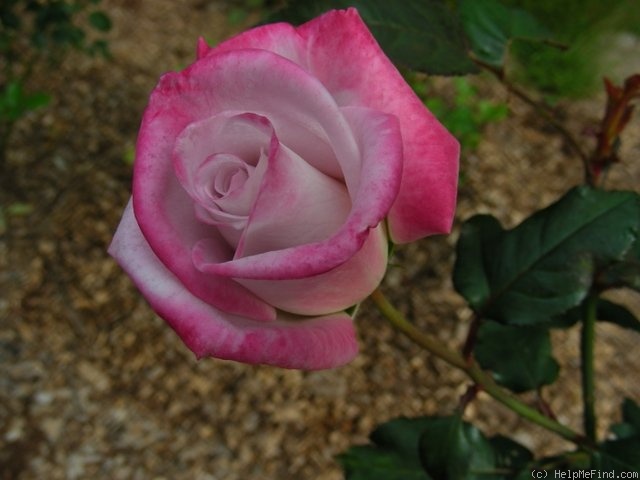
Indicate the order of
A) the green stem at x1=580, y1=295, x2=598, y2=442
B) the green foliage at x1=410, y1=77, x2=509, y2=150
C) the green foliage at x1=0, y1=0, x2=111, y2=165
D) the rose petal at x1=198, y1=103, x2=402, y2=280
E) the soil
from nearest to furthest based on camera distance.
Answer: the rose petal at x1=198, y1=103, x2=402, y2=280 → the green stem at x1=580, y1=295, x2=598, y2=442 → the green foliage at x1=0, y1=0, x2=111, y2=165 → the soil → the green foliage at x1=410, y1=77, x2=509, y2=150

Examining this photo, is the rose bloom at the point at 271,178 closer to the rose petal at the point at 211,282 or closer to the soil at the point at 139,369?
the rose petal at the point at 211,282

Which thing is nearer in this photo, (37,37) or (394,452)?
(394,452)

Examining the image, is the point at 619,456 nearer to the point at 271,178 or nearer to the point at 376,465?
the point at 376,465

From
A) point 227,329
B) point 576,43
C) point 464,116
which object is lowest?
point 576,43

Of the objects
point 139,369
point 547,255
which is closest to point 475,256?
point 547,255

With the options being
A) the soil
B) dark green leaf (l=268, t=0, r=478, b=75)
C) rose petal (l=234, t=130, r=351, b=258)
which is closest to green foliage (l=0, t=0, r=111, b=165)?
the soil

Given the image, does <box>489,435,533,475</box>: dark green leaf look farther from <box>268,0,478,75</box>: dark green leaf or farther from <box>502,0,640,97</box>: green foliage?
<box>502,0,640,97</box>: green foliage

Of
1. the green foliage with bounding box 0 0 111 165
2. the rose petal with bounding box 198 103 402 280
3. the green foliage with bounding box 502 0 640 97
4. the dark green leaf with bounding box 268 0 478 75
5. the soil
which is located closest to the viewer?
the rose petal with bounding box 198 103 402 280
